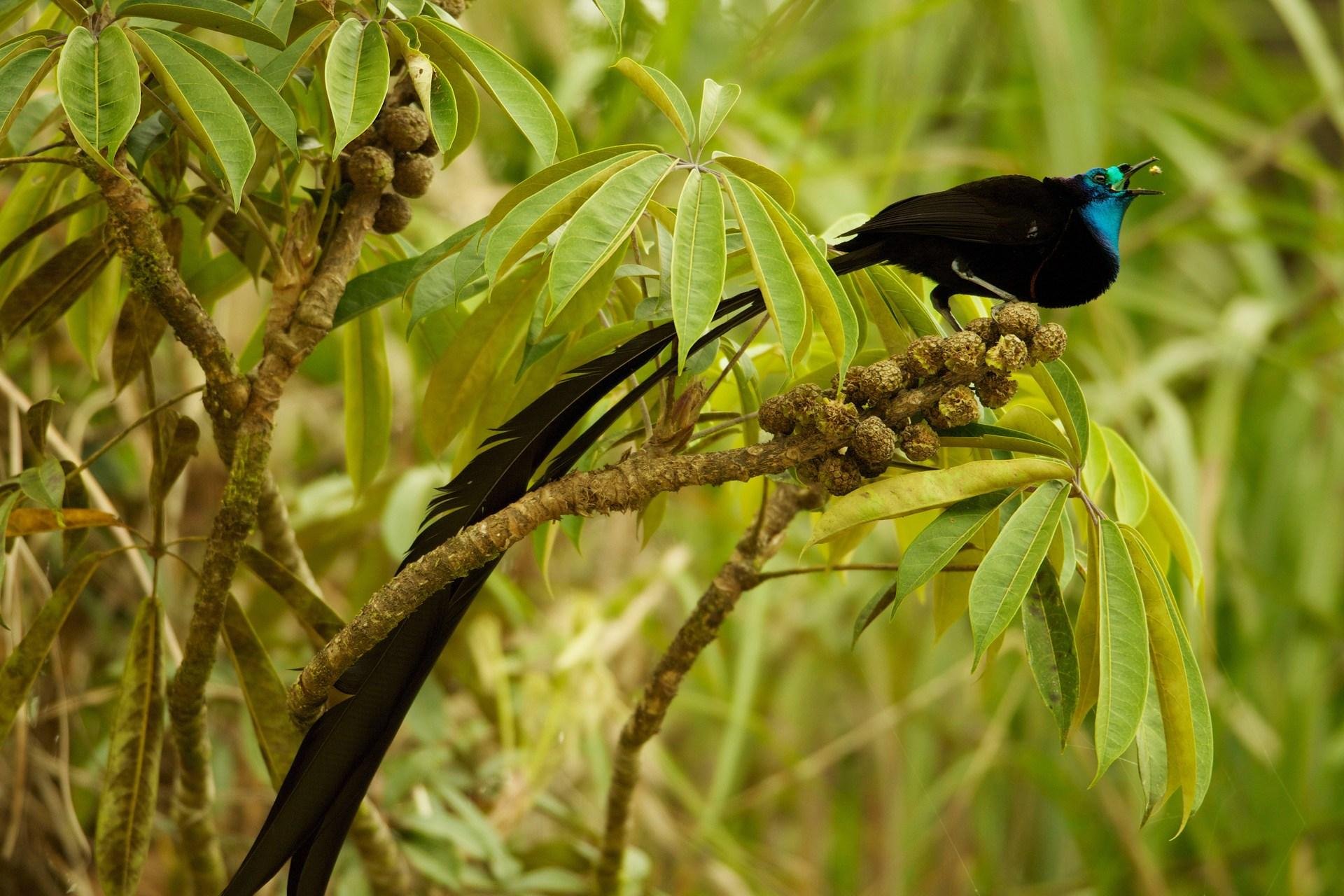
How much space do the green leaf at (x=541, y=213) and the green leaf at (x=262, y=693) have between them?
16.0 inches

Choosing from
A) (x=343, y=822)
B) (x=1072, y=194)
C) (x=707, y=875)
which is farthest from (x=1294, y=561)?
(x=343, y=822)

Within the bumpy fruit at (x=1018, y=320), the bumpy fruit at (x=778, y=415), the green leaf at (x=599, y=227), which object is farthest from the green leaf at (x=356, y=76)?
the bumpy fruit at (x=1018, y=320)

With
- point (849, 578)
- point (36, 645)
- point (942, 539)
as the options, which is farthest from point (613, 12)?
point (849, 578)

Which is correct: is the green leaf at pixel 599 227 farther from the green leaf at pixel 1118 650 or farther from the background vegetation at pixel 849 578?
the background vegetation at pixel 849 578

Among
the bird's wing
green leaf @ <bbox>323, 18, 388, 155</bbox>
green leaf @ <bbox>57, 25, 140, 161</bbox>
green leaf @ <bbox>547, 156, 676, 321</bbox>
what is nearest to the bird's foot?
the bird's wing

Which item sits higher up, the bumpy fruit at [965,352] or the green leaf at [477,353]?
the green leaf at [477,353]

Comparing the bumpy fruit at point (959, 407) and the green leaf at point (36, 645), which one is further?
the green leaf at point (36, 645)

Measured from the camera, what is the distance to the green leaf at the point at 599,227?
0.62 metres

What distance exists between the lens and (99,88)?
2.12ft

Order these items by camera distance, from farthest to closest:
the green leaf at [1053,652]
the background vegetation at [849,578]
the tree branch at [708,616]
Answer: the background vegetation at [849,578], the tree branch at [708,616], the green leaf at [1053,652]

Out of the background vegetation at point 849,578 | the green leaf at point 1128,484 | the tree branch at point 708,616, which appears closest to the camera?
the green leaf at point 1128,484

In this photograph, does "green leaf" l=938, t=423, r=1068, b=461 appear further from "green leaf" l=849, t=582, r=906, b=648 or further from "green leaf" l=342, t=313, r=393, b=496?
"green leaf" l=342, t=313, r=393, b=496

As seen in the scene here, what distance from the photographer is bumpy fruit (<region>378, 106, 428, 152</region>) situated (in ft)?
2.69

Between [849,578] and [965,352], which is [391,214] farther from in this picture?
[849,578]
